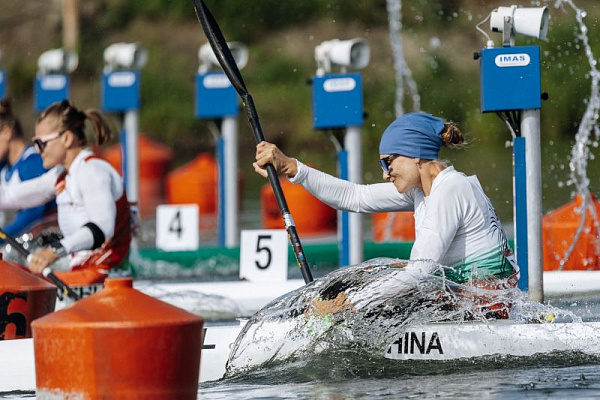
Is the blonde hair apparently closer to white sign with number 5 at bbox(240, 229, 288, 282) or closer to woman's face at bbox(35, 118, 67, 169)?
woman's face at bbox(35, 118, 67, 169)

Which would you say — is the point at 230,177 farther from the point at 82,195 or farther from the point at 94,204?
the point at 94,204

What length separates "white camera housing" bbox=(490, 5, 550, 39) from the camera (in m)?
7.00

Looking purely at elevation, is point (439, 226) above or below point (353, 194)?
below

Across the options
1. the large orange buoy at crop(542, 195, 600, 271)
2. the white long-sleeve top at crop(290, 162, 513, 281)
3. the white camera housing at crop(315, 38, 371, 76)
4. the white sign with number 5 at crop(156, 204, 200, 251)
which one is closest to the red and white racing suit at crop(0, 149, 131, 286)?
the white long-sleeve top at crop(290, 162, 513, 281)

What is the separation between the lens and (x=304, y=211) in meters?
14.4

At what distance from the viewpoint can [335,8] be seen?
2809cm

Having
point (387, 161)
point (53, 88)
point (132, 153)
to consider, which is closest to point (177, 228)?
point (132, 153)

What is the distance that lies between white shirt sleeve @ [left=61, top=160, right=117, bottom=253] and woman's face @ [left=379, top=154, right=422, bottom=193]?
2041mm

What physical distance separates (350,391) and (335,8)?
23.2m

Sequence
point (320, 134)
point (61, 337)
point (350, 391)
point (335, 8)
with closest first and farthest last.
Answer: point (61, 337) < point (350, 391) < point (320, 134) < point (335, 8)

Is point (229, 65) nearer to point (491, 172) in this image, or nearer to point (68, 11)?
point (491, 172)

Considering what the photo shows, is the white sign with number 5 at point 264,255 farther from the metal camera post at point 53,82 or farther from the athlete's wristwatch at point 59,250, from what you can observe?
the metal camera post at point 53,82

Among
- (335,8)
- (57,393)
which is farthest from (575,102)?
(57,393)

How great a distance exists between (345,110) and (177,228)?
280cm
